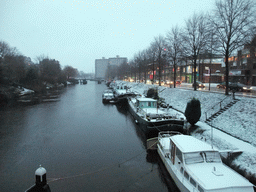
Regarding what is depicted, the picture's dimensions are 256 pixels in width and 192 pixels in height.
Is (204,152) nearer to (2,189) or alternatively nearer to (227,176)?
(227,176)

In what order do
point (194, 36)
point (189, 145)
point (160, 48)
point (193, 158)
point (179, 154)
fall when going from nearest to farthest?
point (193, 158), point (179, 154), point (189, 145), point (194, 36), point (160, 48)

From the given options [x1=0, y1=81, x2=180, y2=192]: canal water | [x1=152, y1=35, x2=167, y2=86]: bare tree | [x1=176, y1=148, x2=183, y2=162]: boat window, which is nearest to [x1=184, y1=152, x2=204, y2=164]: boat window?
[x1=176, y1=148, x2=183, y2=162]: boat window

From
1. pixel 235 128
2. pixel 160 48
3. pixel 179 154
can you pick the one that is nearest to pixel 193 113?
pixel 235 128

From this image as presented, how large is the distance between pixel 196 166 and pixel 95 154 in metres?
8.97

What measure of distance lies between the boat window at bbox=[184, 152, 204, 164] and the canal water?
2.17 m

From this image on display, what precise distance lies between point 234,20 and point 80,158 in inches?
956

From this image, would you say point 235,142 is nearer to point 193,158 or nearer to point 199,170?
point 193,158

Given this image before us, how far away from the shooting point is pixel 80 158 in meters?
15.4

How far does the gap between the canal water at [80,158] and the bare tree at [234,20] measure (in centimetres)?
1642

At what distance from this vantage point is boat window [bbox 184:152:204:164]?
10.5 meters

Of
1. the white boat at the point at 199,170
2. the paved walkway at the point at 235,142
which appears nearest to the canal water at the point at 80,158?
the white boat at the point at 199,170

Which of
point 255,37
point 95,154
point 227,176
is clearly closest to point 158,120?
point 95,154

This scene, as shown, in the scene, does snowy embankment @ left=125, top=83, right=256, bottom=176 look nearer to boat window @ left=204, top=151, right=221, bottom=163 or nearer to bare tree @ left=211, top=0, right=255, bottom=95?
boat window @ left=204, top=151, right=221, bottom=163

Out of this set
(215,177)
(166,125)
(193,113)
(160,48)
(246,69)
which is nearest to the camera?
(215,177)
